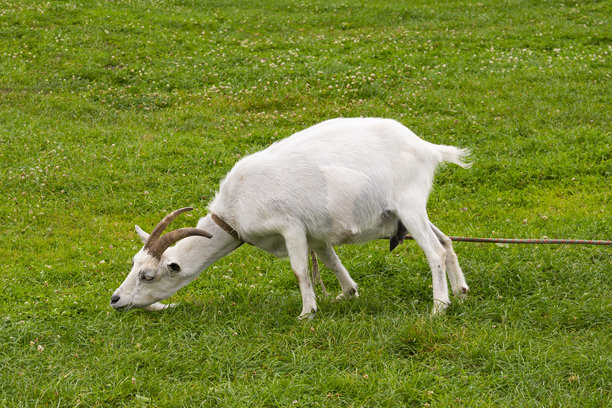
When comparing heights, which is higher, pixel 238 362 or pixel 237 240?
pixel 237 240

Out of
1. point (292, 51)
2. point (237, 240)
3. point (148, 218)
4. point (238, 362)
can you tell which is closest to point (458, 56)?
point (292, 51)

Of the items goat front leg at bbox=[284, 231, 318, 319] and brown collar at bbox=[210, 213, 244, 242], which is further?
brown collar at bbox=[210, 213, 244, 242]

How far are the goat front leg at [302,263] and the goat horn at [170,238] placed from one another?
744 mm

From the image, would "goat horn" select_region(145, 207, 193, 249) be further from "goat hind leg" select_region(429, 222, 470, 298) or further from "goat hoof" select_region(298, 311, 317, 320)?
"goat hind leg" select_region(429, 222, 470, 298)

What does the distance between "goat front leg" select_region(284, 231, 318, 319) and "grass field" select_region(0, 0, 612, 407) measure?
0.21 meters

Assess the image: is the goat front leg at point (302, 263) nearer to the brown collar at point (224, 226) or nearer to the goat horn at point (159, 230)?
the brown collar at point (224, 226)

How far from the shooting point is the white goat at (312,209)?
588 centimetres

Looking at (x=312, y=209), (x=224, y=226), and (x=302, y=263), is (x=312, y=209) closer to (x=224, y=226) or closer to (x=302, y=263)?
(x=302, y=263)

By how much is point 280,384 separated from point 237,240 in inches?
70.5

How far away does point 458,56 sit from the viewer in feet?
49.2

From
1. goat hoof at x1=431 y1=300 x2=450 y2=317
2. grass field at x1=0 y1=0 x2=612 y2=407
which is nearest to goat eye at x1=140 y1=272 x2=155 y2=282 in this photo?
grass field at x1=0 y1=0 x2=612 y2=407

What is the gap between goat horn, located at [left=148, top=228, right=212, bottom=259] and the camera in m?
5.91

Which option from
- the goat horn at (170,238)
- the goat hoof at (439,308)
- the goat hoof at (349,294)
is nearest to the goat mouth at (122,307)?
the goat horn at (170,238)

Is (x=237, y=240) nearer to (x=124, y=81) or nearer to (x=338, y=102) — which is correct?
(x=338, y=102)
